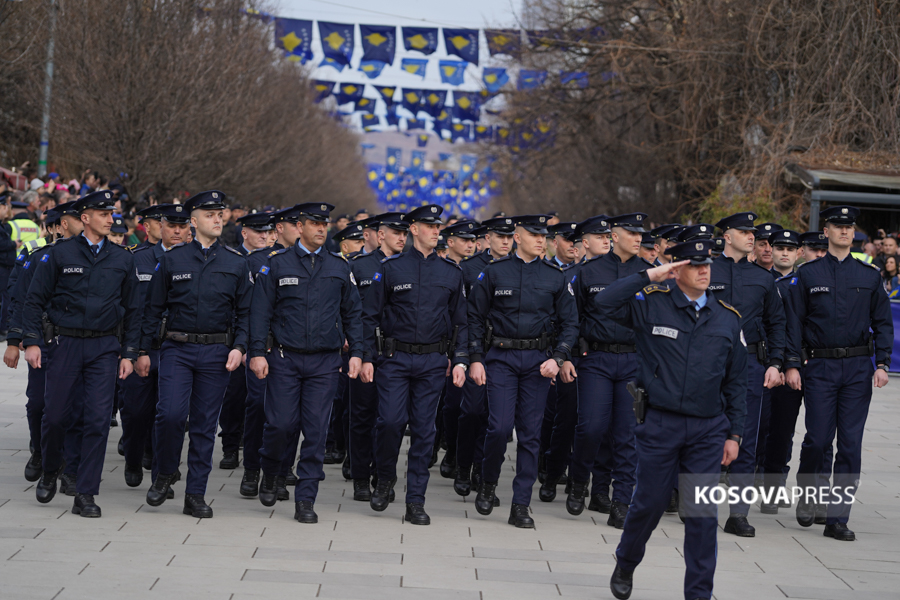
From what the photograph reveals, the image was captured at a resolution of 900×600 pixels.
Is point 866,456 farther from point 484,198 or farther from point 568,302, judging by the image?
point 484,198

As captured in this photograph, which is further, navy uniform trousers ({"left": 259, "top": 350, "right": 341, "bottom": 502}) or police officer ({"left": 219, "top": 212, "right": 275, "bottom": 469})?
police officer ({"left": 219, "top": 212, "right": 275, "bottom": 469})

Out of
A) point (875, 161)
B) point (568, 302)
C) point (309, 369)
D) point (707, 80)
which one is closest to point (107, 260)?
point (309, 369)

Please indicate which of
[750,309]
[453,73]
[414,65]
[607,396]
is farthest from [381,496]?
[453,73]

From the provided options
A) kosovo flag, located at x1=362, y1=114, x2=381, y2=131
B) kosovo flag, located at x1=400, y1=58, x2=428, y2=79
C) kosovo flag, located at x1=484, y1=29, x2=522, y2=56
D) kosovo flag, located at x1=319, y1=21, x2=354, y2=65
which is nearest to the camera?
kosovo flag, located at x1=484, y1=29, x2=522, y2=56

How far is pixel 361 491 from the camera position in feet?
28.8

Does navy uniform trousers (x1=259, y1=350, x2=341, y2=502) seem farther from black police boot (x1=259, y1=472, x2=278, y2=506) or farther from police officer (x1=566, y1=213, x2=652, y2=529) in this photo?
police officer (x1=566, y1=213, x2=652, y2=529)

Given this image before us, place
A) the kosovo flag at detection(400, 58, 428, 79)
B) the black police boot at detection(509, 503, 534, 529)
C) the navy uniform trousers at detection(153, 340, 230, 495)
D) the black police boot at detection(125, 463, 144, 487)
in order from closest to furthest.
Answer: the navy uniform trousers at detection(153, 340, 230, 495) < the black police boot at detection(509, 503, 534, 529) < the black police boot at detection(125, 463, 144, 487) < the kosovo flag at detection(400, 58, 428, 79)

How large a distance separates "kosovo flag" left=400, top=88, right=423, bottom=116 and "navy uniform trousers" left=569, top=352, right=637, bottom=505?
33.8 m

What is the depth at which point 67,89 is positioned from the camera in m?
22.6

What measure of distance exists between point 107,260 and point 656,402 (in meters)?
4.14

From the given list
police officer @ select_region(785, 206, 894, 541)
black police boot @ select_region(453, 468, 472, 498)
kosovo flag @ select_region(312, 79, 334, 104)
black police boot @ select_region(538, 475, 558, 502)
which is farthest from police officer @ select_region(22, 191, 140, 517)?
kosovo flag @ select_region(312, 79, 334, 104)

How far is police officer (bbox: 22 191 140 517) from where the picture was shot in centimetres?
770

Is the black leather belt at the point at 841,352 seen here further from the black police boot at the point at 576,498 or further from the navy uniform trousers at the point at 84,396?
the navy uniform trousers at the point at 84,396

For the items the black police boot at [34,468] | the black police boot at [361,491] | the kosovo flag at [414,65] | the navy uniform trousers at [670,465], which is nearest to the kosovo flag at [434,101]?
the kosovo flag at [414,65]
